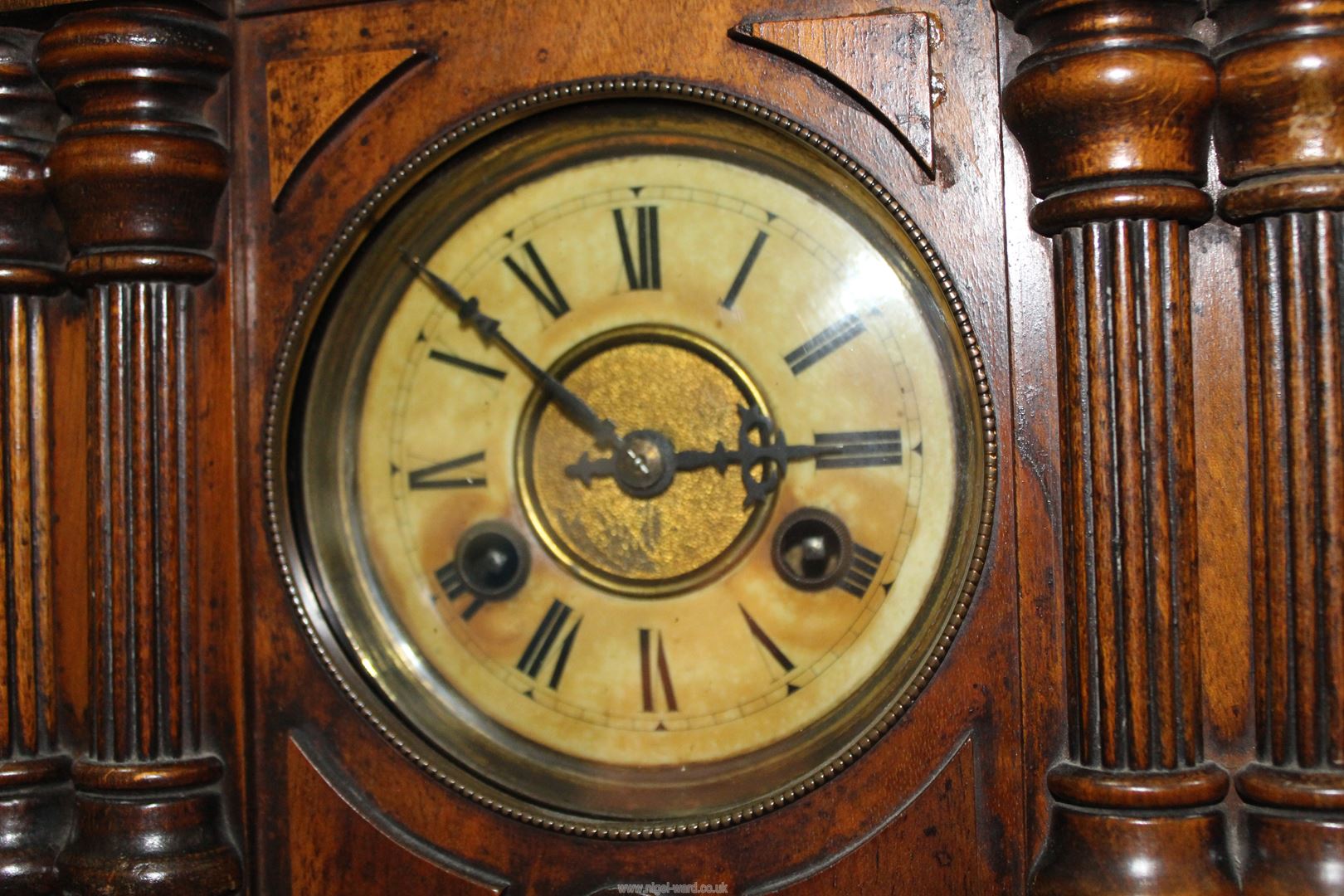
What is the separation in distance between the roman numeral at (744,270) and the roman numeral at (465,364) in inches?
11.3

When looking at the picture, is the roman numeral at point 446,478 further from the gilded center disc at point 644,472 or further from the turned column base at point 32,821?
the turned column base at point 32,821

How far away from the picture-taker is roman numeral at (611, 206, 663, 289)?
1.84 meters

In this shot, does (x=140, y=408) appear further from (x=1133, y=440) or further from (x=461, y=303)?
(x=1133, y=440)

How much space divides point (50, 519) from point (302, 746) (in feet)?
1.34

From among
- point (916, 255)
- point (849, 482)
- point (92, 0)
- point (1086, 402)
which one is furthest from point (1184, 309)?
point (92, 0)

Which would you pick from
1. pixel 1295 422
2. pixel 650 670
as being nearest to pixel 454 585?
pixel 650 670

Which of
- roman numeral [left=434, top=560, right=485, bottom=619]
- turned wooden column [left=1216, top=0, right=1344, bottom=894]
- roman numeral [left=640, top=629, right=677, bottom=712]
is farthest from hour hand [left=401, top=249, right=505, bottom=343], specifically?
turned wooden column [left=1216, top=0, right=1344, bottom=894]

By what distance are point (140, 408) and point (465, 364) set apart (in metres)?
0.38

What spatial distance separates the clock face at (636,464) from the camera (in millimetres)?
1747

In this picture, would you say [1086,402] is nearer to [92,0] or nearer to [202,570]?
[202,570]

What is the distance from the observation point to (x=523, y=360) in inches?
73.8

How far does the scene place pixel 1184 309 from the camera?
5.10 feet

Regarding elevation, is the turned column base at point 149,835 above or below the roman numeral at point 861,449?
below

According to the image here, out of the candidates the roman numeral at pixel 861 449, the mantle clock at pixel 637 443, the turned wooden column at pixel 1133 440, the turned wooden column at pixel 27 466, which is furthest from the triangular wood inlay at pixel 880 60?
the turned wooden column at pixel 27 466
